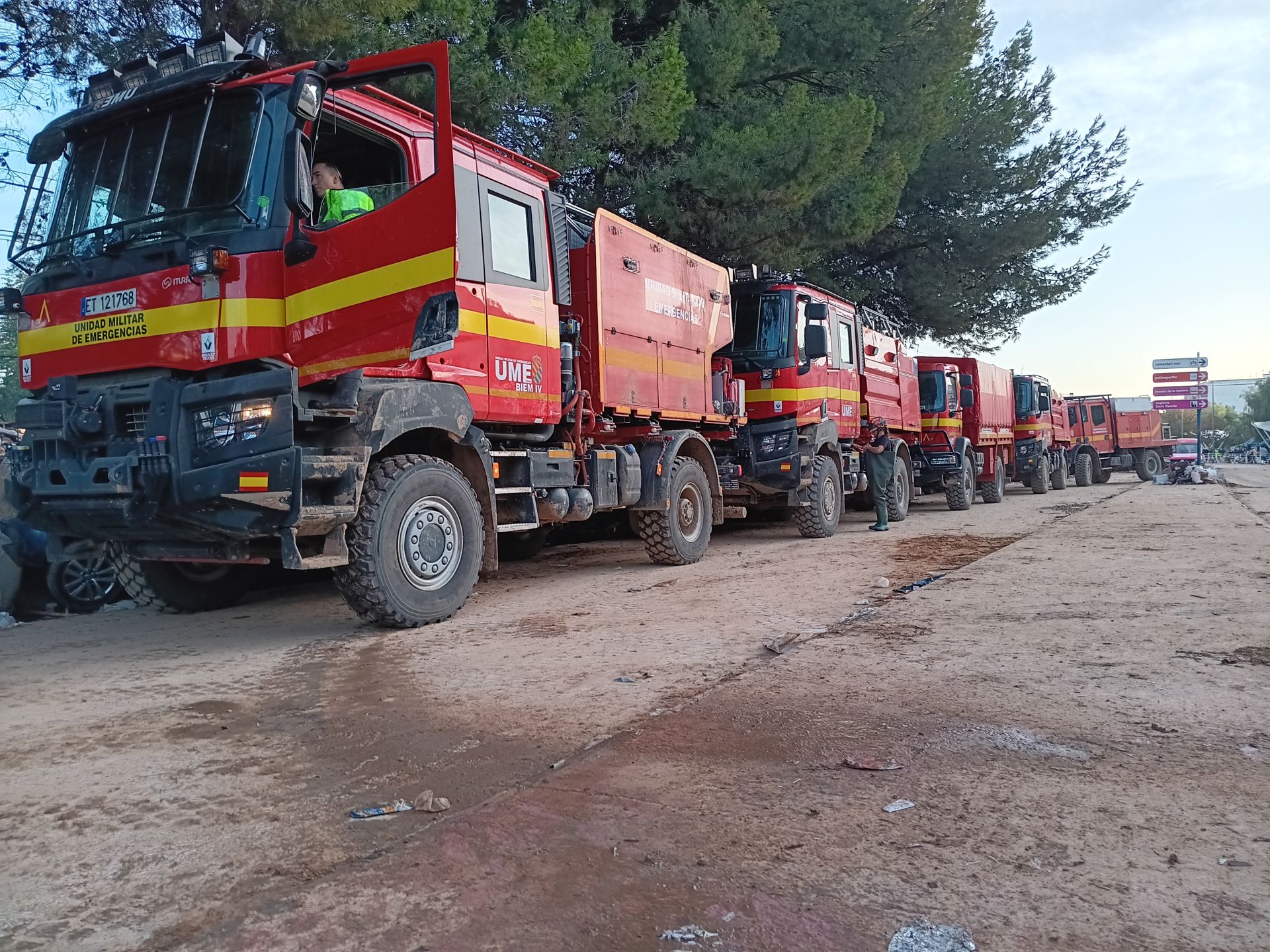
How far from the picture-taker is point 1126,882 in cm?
244

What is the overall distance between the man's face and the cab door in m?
0.40

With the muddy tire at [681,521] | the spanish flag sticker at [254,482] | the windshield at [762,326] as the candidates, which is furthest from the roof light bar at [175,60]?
the windshield at [762,326]

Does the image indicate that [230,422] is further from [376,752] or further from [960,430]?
[960,430]

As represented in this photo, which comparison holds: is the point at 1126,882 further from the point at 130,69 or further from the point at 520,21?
the point at 520,21

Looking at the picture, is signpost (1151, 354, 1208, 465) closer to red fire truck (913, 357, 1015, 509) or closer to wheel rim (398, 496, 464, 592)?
red fire truck (913, 357, 1015, 509)

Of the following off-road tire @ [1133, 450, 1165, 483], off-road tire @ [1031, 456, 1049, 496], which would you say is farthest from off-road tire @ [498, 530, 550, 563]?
off-road tire @ [1133, 450, 1165, 483]

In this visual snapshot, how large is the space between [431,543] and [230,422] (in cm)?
150

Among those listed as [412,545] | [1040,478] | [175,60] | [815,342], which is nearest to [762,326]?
[815,342]

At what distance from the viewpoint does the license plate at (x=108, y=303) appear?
17.9 feet

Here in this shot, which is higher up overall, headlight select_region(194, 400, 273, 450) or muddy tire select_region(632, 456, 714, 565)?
headlight select_region(194, 400, 273, 450)

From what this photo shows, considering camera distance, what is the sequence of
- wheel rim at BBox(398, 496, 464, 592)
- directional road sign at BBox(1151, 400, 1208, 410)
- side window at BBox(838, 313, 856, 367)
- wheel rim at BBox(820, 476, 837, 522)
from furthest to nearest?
1. directional road sign at BBox(1151, 400, 1208, 410)
2. side window at BBox(838, 313, 856, 367)
3. wheel rim at BBox(820, 476, 837, 522)
4. wheel rim at BBox(398, 496, 464, 592)

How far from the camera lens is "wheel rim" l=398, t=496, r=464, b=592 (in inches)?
235

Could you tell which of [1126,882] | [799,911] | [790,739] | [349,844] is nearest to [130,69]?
[349,844]

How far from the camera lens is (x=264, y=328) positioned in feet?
17.5
